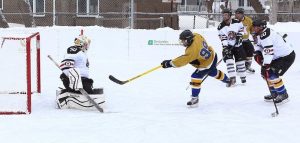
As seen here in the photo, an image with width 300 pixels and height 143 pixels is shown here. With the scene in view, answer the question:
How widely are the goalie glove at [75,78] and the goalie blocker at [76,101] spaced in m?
0.14

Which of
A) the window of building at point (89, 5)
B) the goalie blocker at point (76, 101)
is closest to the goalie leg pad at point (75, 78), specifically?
the goalie blocker at point (76, 101)

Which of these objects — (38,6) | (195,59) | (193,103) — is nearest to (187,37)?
(195,59)

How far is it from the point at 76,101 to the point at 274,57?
232 cm

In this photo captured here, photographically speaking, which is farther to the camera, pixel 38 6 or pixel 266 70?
pixel 38 6

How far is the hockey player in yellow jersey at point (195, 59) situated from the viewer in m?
5.70

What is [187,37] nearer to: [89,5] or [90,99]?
[90,99]

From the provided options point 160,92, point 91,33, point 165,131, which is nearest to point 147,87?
point 160,92

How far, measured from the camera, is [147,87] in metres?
7.46

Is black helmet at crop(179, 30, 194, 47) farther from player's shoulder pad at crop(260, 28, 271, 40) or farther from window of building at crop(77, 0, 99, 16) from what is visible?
window of building at crop(77, 0, 99, 16)

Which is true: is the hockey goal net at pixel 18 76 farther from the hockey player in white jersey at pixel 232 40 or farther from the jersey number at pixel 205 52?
the hockey player in white jersey at pixel 232 40

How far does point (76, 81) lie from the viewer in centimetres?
550

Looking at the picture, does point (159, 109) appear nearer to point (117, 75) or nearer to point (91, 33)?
point (117, 75)

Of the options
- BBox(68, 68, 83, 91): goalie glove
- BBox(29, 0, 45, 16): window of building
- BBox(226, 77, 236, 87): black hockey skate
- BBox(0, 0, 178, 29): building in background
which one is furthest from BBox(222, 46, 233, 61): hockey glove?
BBox(29, 0, 45, 16): window of building

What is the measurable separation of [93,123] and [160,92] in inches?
85.6
